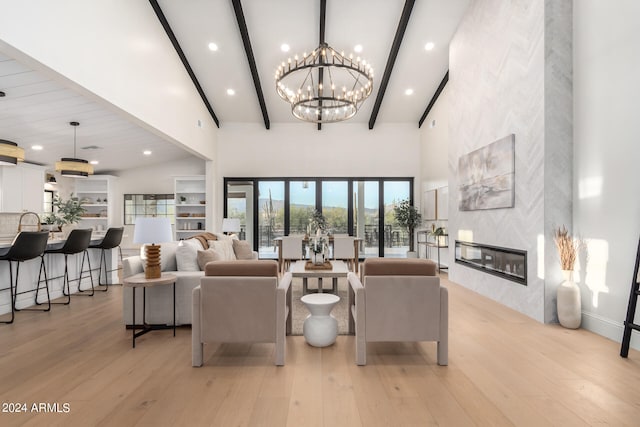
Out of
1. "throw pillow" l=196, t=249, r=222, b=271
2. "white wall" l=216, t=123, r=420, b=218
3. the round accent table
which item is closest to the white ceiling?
"white wall" l=216, t=123, r=420, b=218

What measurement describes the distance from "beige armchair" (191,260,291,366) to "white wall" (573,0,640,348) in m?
3.16

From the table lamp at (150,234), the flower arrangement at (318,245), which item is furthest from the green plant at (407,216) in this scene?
the table lamp at (150,234)

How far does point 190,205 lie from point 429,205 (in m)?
→ 6.31

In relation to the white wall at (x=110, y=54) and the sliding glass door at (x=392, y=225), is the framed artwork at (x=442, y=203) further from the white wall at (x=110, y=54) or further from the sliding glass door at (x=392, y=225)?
the white wall at (x=110, y=54)

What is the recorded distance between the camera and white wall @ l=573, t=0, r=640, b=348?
3.10 metres

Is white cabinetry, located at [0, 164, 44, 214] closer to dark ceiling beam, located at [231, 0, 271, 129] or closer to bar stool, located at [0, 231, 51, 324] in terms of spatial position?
bar stool, located at [0, 231, 51, 324]

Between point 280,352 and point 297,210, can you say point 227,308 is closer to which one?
point 280,352

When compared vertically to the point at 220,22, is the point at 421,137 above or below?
below

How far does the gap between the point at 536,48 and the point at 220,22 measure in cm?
482

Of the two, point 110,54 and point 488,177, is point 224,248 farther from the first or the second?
point 488,177

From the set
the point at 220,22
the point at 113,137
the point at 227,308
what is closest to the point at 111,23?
the point at 220,22

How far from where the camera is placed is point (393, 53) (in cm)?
651

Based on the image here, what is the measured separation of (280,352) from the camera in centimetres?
270

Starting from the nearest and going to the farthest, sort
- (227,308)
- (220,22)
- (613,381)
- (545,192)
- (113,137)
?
(613,381) < (227,308) < (545,192) < (220,22) < (113,137)
